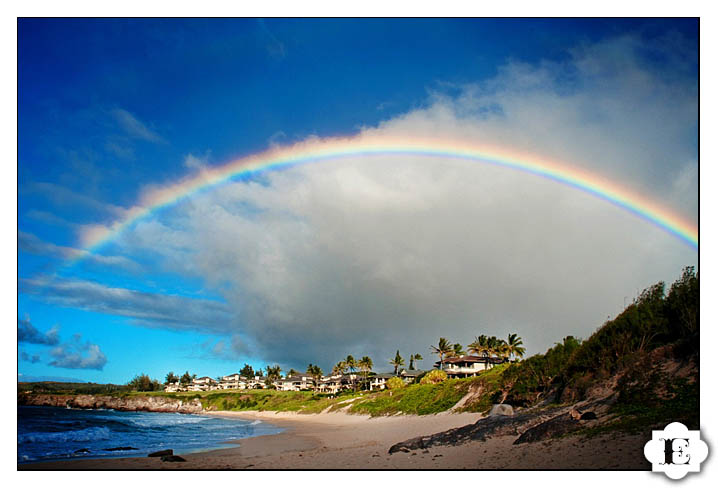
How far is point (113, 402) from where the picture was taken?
11125 centimetres

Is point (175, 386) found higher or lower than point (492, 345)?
lower

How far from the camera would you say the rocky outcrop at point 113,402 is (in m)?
106

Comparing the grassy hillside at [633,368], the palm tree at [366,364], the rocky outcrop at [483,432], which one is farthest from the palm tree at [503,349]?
the rocky outcrop at [483,432]

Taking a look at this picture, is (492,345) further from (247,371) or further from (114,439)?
(247,371)

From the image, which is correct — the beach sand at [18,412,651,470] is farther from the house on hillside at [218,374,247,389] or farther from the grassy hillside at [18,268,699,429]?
the house on hillside at [218,374,247,389]

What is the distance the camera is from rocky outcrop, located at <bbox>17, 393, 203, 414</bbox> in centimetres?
10566

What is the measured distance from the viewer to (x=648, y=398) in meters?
13.5

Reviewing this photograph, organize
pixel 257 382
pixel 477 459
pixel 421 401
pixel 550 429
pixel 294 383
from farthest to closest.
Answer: pixel 257 382 < pixel 294 383 < pixel 421 401 < pixel 550 429 < pixel 477 459

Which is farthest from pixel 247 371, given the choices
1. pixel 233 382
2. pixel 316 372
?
pixel 316 372

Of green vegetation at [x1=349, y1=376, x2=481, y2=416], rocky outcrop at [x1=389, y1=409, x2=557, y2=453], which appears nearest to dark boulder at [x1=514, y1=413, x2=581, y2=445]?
rocky outcrop at [x1=389, y1=409, x2=557, y2=453]
